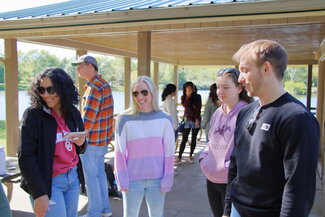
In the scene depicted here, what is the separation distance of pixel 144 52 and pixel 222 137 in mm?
3026

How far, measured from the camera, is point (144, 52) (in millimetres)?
5039

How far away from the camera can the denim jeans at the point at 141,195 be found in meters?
2.46

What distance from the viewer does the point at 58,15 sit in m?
4.73

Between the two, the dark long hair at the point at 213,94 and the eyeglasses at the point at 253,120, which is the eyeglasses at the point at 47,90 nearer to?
the eyeglasses at the point at 253,120

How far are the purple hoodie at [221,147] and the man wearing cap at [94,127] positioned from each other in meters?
1.48

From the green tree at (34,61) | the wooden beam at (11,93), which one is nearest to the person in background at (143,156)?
the wooden beam at (11,93)

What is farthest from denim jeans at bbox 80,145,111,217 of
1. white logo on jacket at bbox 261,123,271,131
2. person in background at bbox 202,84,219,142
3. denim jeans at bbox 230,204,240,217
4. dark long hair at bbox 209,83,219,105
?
dark long hair at bbox 209,83,219,105

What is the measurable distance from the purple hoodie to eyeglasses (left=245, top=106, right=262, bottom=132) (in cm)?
71

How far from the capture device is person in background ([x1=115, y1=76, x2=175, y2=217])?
2.46 meters

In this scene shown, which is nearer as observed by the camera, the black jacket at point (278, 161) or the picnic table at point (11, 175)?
the black jacket at point (278, 161)

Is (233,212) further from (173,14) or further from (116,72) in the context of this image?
(116,72)

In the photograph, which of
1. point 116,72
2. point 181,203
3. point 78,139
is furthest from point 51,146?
point 116,72

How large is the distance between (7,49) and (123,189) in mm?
4944

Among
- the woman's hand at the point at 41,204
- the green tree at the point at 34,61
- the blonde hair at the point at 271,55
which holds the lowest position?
the woman's hand at the point at 41,204
